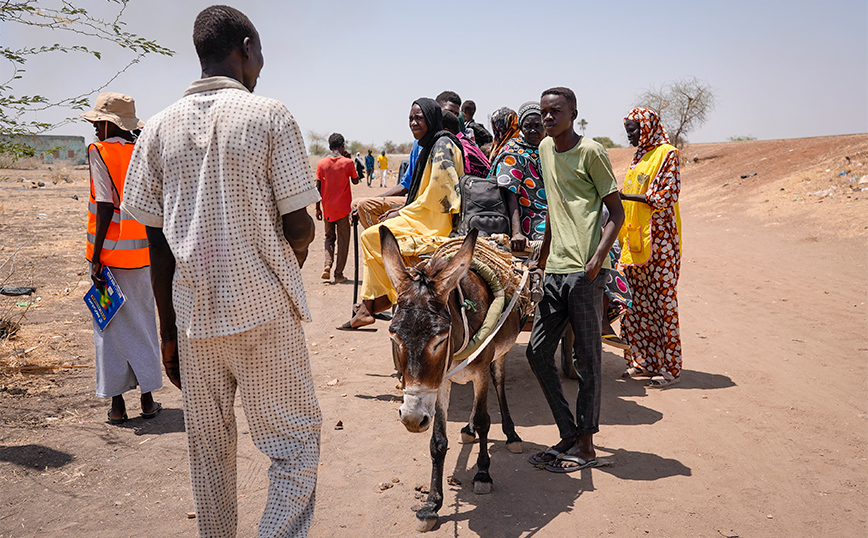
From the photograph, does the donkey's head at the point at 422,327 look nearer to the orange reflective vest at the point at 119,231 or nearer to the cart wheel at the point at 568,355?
the orange reflective vest at the point at 119,231

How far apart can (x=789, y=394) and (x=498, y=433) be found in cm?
288

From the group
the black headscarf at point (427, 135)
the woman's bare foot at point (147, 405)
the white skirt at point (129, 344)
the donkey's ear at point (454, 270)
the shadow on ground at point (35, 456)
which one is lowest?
the shadow on ground at point (35, 456)

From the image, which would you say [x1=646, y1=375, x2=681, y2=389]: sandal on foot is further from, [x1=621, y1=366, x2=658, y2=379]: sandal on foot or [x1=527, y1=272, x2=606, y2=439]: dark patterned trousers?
[x1=527, y1=272, x2=606, y2=439]: dark patterned trousers

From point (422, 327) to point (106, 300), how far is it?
9.86ft

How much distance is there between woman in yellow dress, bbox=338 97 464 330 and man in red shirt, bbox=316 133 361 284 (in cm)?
594

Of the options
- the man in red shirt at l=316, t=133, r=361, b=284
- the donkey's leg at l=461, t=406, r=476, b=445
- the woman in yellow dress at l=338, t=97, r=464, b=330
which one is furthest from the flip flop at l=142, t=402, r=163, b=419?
the man in red shirt at l=316, t=133, r=361, b=284

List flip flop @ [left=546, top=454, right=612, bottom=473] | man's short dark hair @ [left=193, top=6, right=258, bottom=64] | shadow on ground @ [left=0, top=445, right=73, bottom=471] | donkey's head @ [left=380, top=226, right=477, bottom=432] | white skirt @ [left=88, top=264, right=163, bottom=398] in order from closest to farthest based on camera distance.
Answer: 1. man's short dark hair @ [left=193, top=6, right=258, bottom=64]
2. donkey's head @ [left=380, top=226, right=477, bottom=432]
3. shadow on ground @ [left=0, top=445, right=73, bottom=471]
4. flip flop @ [left=546, top=454, right=612, bottom=473]
5. white skirt @ [left=88, top=264, right=163, bottom=398]

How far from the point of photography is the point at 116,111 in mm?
5074

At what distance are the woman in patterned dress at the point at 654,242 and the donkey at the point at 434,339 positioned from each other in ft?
8.85

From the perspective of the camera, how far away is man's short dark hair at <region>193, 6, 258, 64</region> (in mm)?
2531

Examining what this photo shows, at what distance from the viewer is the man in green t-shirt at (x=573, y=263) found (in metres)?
4.34

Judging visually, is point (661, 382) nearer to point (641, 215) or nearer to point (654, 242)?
point (654, 242)

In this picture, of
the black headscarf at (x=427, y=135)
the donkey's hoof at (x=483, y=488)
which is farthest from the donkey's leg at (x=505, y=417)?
the black headscarf at (x=427, y=135)

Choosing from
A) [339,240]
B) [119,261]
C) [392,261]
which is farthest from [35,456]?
[339,240]
